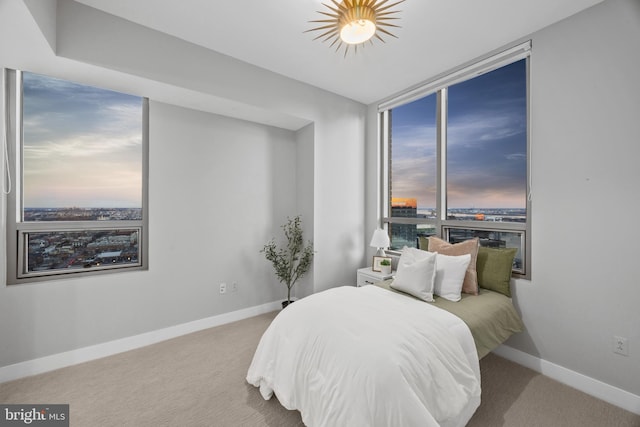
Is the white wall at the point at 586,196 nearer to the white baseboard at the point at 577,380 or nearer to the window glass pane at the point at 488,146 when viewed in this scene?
the white baseboard at the point at 577,380

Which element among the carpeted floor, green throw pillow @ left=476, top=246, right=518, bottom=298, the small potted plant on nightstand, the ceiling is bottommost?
the carpeted floor

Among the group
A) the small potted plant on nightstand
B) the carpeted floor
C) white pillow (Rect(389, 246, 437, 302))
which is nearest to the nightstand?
the small potted plant on nightstand

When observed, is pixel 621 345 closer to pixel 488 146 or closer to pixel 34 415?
pixel 488 146

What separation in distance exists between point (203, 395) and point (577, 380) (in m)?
2.87

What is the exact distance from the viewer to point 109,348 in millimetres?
2475

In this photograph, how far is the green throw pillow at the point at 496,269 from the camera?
2363mm

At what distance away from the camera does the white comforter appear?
4.18 ft

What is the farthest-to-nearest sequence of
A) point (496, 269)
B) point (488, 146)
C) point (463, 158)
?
point (463, 158)
point (488, 146)
point (496, 269)

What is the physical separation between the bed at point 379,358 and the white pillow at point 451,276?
10 cm

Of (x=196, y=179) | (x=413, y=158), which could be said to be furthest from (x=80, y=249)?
(x=413, y=158)

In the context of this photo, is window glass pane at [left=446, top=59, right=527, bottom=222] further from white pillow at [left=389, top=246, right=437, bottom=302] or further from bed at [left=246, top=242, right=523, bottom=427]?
bed at [left=246, top=242, right=523, bottom=427]

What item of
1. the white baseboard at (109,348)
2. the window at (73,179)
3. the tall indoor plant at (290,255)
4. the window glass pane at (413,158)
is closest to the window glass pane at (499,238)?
the window glass pane at (413,158)

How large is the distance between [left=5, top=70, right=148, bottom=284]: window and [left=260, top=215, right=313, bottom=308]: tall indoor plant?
1.44 meters

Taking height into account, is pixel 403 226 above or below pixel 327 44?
below
